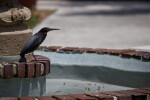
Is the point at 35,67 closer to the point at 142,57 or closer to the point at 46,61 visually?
the point at 46,61

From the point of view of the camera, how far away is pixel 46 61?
4.50 metres

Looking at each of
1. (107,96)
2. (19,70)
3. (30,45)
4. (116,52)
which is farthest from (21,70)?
(116,52)

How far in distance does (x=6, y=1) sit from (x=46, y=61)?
0.78 meters

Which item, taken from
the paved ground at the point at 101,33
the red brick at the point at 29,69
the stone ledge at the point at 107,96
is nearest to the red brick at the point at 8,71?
the red brick at the point at 29,69

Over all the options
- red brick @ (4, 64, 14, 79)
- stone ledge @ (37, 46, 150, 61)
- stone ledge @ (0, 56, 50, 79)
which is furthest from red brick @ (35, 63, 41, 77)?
stone ledge @ (37, 46, 150, 61)

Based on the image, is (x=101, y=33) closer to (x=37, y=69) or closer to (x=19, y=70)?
(x=37, y=69)

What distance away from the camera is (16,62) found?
4.38 metres

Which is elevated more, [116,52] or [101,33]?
[101,33]

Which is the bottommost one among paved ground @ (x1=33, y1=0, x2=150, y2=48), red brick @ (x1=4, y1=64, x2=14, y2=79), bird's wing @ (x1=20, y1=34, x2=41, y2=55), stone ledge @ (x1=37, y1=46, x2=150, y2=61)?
red brick @ (x1=4, y1=64, x2=14, y2=79)

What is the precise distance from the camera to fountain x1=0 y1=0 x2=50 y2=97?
4.24 metres

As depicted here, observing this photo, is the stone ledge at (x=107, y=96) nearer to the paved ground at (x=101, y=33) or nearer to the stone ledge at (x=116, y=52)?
the stone ledge at (x=116, y=52)

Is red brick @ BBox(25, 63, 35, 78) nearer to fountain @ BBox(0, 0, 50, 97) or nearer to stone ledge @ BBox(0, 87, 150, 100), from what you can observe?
fountain @ BBox(0, 0, 50, 97)

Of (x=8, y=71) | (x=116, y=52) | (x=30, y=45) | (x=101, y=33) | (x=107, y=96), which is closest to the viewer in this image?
(x=107, y=96)

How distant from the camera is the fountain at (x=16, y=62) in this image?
13.9 ft
